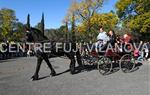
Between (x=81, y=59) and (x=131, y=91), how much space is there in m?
6.58

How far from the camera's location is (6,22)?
69562 mm

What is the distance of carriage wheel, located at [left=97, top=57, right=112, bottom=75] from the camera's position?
1432 cm

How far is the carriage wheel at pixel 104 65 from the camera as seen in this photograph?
47.0 ft

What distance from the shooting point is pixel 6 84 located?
40.5ft

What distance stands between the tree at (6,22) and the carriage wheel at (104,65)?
54718 mm

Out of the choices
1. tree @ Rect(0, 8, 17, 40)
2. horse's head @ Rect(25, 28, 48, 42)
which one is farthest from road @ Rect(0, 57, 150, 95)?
tree @ Rect(0, 8, 17, 40)

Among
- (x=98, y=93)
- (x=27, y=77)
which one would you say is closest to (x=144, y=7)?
(x=27, y=77)

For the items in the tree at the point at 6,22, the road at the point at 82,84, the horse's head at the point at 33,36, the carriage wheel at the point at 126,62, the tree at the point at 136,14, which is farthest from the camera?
the tree at the point at 6,22

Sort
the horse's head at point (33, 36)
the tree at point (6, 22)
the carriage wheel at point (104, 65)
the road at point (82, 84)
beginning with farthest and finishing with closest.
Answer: the tree at point (6, 22), the carriage wheel at point (104, 65), the horse's head at point (33, 36), the road at point (82, 84)

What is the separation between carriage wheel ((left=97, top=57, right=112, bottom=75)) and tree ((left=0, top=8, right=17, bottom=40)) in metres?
54.7

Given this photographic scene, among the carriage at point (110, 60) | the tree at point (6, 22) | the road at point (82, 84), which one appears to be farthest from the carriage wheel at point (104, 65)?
the tree at point (6, 22)

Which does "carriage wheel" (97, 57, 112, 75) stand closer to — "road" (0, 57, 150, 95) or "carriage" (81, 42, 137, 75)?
"carriage" (81, 42, 137, 75)

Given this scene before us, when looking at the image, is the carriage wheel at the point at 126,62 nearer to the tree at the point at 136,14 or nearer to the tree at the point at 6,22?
the tree at the point at 136,14

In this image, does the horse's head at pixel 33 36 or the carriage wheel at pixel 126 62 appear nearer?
the horse's head at pixel 33 36
